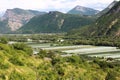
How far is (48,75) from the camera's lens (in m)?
81.6

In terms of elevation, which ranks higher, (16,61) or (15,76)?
(16,61)

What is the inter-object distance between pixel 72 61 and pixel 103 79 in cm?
3674

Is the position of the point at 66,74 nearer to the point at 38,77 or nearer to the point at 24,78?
the point at 38,77

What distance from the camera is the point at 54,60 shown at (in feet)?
390

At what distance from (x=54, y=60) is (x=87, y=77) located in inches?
1003

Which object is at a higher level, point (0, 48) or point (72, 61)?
point (0, 48)

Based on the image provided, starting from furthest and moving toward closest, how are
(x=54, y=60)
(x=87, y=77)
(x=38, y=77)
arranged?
1. (x=54, y=60)
2. (x=87, y=77)
3. (x=38, y=77)

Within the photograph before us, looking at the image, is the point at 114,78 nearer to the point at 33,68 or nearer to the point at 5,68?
the point at 33,68

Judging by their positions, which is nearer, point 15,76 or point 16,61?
point 15,76

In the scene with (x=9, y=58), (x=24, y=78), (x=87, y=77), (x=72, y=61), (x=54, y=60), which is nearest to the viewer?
(x=24, y=78)

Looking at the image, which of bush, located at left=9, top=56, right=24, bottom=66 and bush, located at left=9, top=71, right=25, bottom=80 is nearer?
bush, located at left=9, top=71, right=25, bottom=80

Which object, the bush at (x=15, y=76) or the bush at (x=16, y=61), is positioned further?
the bush at (x=16, y=61)

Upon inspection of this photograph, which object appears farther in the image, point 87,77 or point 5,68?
point 87,77

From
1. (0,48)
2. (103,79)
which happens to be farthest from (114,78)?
(0,48)
